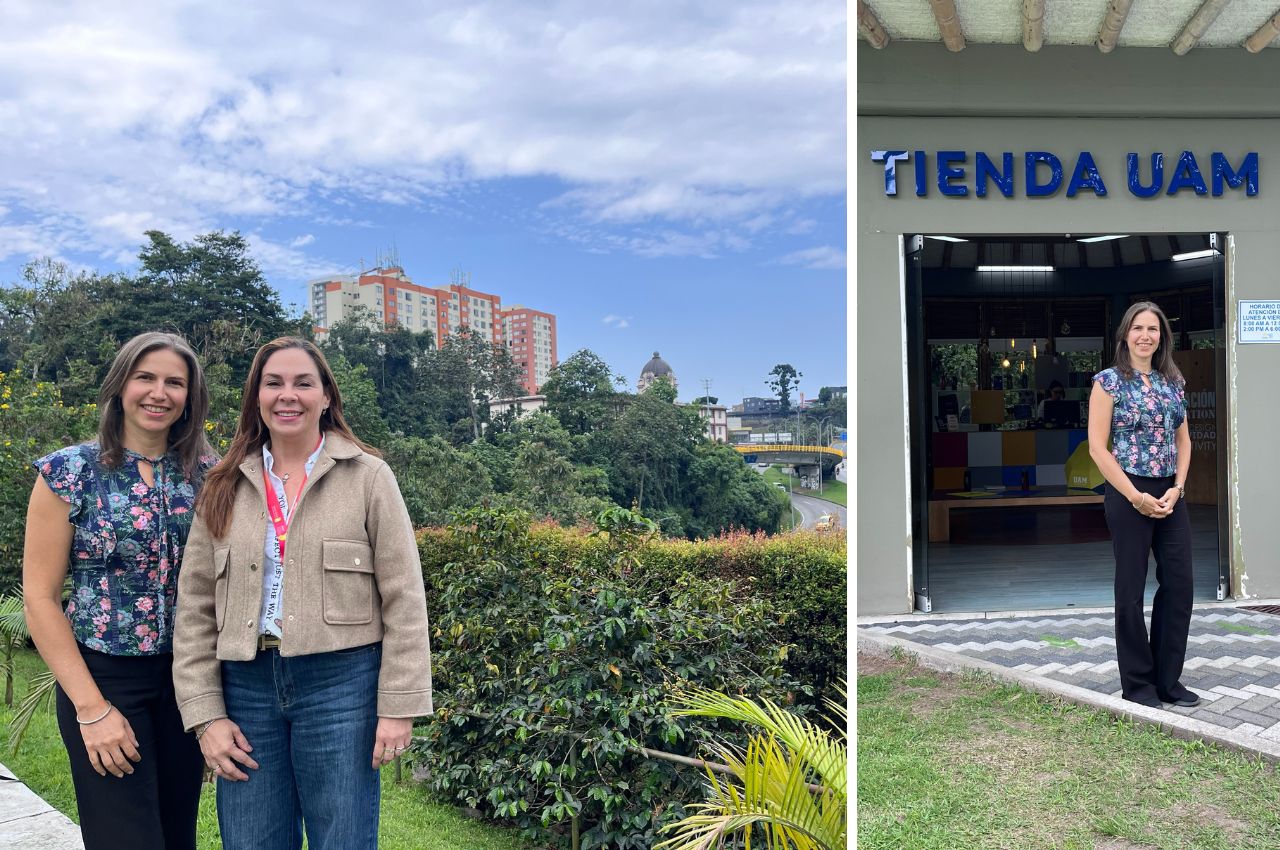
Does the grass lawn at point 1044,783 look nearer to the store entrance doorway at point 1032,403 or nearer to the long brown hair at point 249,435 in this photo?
the store entrance doorway at point 1032,403

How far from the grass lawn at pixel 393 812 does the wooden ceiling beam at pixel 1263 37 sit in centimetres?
503

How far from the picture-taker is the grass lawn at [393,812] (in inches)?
146

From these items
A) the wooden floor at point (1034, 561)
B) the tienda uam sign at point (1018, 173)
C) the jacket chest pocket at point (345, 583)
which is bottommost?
the wooden floor at point (1034, 561)

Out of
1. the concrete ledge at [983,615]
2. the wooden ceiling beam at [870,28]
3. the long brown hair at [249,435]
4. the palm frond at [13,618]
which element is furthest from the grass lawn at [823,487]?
the long brown hair at [249,435]

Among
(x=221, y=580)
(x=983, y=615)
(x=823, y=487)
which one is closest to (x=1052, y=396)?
(x=823, y=487)

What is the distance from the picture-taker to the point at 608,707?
139 inches

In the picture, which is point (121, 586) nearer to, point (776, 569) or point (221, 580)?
point (221, 580)

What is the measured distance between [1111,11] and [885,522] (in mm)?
2557

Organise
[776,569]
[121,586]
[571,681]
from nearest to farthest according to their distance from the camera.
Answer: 1. [121,586]
2. [571,681]
3. [776,569]

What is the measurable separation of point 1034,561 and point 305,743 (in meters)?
5.29

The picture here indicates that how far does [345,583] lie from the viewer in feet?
5.83

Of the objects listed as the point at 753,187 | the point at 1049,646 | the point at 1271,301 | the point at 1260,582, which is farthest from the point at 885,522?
the point at 753,187

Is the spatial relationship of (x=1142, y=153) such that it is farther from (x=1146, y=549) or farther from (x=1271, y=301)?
(x=1146, y=549)

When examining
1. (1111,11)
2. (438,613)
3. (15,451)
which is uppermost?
(1111,11)
